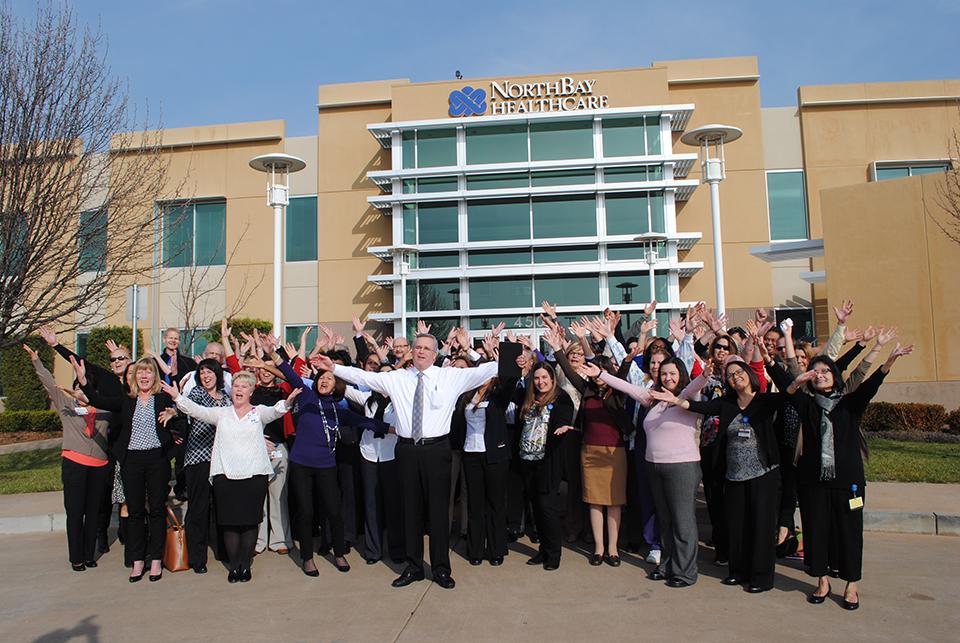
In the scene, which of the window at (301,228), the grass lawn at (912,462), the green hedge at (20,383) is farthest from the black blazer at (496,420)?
the window at (301,228)

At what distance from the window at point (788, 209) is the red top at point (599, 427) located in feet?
75.8

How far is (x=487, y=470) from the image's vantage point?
21.9ft

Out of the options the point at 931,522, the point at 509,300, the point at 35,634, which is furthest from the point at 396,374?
the point at 509,300

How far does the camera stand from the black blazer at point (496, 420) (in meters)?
6.67

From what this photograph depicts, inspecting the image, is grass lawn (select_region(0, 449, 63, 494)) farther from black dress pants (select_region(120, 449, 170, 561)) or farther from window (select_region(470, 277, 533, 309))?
window (select_region(470, 277, 533, 309))

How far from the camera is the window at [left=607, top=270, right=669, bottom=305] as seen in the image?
1008 inches

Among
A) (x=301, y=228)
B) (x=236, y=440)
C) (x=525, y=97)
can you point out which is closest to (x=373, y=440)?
(x=236, y=440)

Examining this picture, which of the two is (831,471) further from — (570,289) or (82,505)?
(570,289)

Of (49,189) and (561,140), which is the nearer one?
(49,189)

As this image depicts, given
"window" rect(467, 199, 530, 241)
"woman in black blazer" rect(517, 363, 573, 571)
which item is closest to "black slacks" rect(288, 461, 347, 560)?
"woman in black blazer" rect(517, 363, 573, 571)

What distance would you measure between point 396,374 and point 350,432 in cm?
108

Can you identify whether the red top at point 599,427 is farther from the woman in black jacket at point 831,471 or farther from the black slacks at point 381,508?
the black slacks at point 381,508

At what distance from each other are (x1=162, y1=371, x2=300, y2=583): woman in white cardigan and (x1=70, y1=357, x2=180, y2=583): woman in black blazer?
44 centimetres

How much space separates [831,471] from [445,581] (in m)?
3.28
